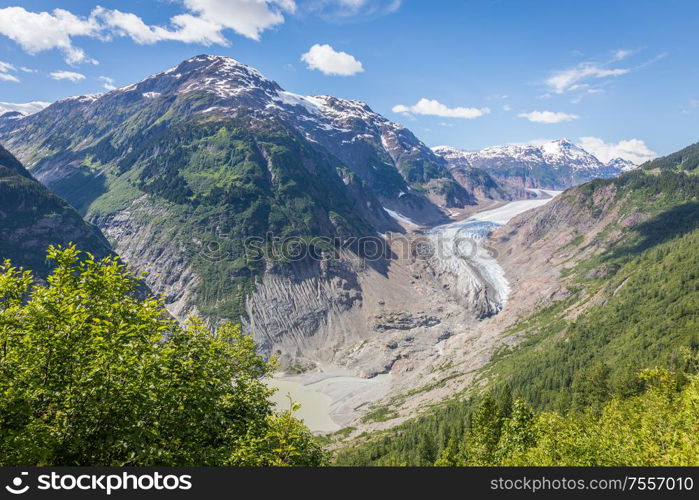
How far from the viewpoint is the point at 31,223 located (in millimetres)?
171125

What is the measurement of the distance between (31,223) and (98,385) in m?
202

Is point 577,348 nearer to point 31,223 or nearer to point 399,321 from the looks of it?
point 399,321

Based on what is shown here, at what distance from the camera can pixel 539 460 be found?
103 ft

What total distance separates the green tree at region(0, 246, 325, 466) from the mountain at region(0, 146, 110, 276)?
172 m

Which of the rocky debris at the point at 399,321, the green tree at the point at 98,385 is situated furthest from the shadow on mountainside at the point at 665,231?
the green tree at the point at 98,385

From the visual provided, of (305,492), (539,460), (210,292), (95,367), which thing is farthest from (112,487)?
(210,292)

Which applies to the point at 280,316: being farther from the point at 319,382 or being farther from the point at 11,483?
the point at 11,483

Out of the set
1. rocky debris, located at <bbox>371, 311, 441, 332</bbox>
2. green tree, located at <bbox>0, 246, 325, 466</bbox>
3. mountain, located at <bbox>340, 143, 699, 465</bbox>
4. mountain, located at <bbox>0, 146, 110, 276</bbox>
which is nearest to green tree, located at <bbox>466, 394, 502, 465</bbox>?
mountain, located at <bbox>340, 143, 699, 465</bbox>

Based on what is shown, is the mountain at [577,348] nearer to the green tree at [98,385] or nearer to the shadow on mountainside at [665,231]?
the shadow on mountainside at [665,231]

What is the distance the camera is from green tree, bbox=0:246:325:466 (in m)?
14.1

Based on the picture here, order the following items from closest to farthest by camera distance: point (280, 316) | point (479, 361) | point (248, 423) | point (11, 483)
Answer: point (11, 483)
point (248, 423)
point (479, 361)
point (280, 316)

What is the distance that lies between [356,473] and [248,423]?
35.1ft

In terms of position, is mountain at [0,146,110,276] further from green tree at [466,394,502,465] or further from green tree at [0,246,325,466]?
green tree at [0,246,325,466]

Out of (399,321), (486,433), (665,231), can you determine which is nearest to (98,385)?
(486,433)
